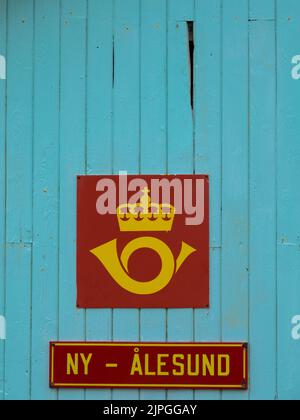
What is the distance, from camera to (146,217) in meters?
3.22

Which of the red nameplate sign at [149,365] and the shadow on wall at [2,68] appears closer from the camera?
the red nameplate sign at [149,365]

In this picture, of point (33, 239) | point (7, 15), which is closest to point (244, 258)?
point (33, 239)

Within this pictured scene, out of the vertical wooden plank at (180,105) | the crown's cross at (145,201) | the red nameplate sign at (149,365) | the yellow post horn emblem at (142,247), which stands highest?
the vertical wooden plank at (180,105)

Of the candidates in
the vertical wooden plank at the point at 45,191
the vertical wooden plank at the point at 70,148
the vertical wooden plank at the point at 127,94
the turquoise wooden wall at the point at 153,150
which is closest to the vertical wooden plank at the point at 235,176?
the turquoise wooden wall at the point at 153,150


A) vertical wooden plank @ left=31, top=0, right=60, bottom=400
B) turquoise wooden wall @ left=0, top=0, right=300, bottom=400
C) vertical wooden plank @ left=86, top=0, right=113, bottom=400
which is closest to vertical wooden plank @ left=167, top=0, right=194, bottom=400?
turquoise wooden wall @ left=0, top=0, right=300, bottom=400

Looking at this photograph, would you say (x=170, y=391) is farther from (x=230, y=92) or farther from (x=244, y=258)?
(x=230, y=92)

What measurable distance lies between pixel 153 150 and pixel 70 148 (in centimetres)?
35

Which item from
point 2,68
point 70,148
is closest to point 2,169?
point 70,148

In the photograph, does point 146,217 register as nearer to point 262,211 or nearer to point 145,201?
point 145,201

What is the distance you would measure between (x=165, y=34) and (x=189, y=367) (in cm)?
139

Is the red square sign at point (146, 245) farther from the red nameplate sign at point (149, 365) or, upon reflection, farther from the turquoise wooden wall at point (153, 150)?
the red nameplate sign at point (149, 365)

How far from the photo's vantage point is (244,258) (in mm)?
3195

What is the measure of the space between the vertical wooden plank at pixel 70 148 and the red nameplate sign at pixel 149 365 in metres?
0.06

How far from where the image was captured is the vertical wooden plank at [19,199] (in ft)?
10.7
